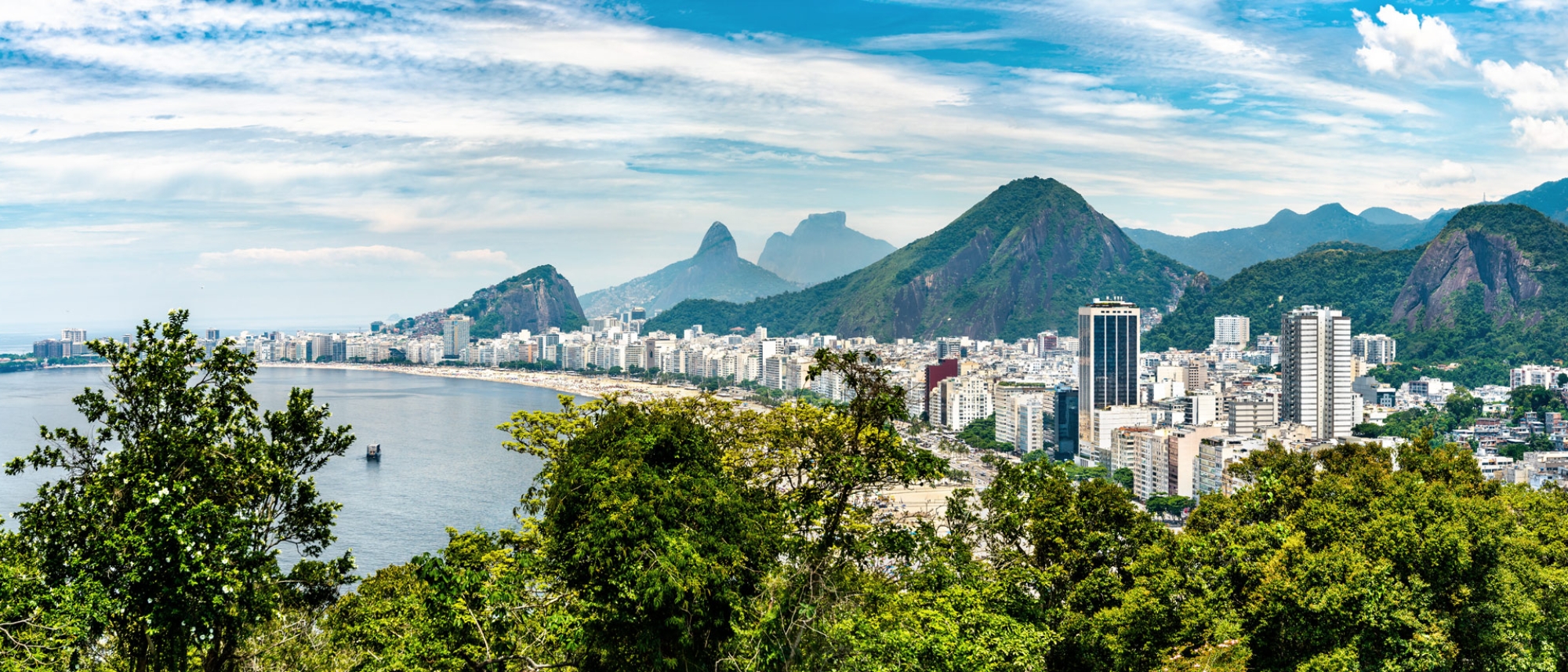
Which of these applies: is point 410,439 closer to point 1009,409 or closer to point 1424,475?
point 1009,409

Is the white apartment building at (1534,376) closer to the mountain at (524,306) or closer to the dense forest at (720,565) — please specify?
the dense forest at (720,565)

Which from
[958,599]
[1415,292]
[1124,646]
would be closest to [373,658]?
[958,599]

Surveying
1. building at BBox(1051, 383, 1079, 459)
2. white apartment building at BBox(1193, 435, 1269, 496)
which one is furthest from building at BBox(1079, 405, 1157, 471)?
white apartment building at BBox(1193, 435, 1269, 496)

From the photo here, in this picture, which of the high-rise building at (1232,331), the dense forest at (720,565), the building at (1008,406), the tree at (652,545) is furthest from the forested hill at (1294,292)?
the tree at (652,545)

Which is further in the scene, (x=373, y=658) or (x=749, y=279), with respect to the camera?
(x=749, y=279)

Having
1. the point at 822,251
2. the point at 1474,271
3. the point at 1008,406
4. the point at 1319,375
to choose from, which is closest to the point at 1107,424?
the point at 1008,406

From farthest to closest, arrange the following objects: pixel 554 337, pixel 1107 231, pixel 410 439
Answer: pixel 1107 231 → pixel 554 337 → pixel 410 439

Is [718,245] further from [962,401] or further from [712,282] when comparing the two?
[962,401]
